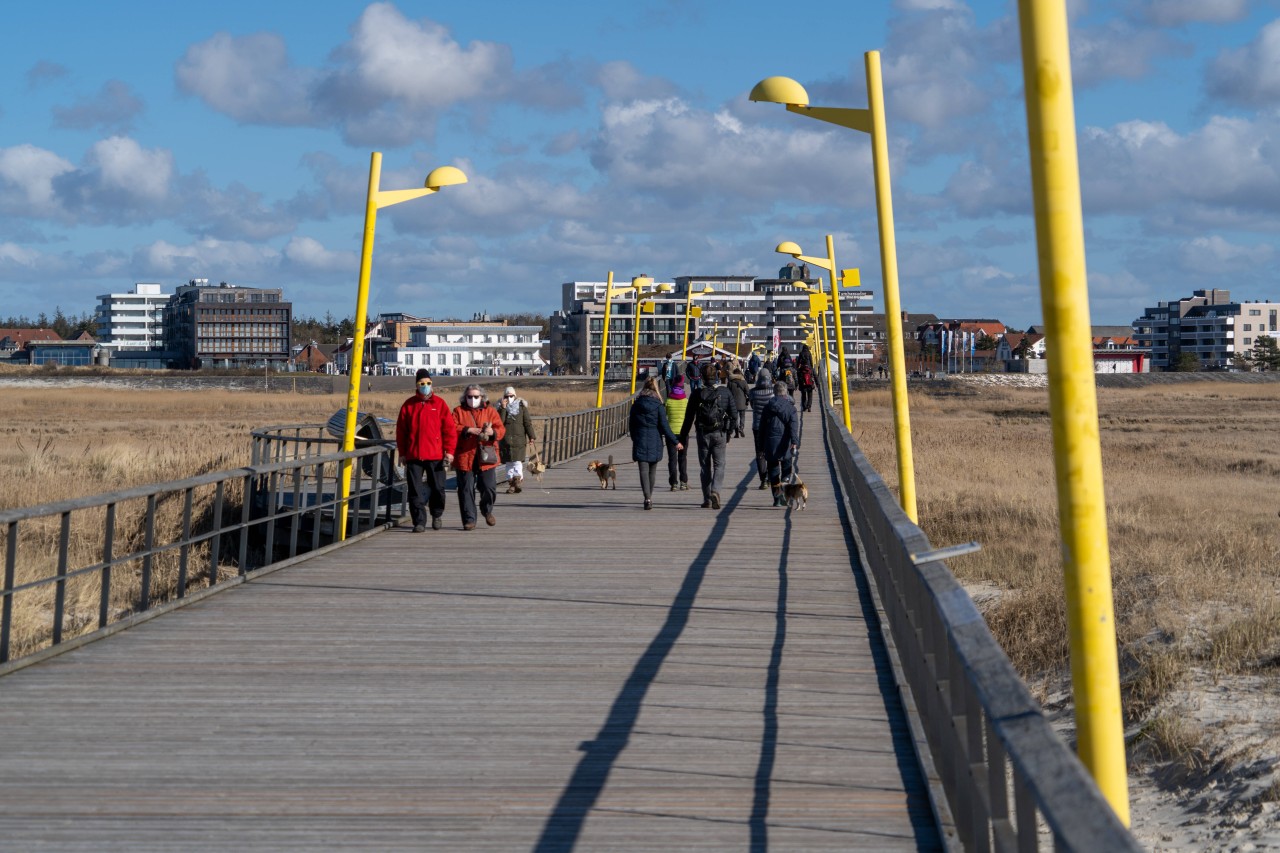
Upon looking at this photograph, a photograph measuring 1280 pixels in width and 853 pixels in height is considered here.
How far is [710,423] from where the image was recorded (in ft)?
61.8

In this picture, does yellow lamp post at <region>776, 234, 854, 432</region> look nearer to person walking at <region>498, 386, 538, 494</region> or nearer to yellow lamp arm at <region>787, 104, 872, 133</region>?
person walking at <region>498, 386, 538, 494</region>

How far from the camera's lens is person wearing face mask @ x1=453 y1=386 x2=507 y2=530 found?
53.4 feet

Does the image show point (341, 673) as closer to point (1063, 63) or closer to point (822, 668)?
point (822, 668)

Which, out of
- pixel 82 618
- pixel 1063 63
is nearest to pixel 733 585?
pixel 82 618

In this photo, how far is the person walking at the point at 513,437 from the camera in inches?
813

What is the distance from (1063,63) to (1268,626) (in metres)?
10.6

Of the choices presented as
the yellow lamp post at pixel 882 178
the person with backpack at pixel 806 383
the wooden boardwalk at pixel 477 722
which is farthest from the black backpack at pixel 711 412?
the person with backpack at pixel 806 383

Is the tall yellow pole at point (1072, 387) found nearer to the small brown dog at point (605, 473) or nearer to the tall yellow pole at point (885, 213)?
the tall yellow pole at point (885, 213)

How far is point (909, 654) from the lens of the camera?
8078 mm

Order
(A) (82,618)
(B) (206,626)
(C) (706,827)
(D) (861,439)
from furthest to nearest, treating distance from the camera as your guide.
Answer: (D) (861,439), (A) (82,618), (B) (206,626), (C) (706,827)

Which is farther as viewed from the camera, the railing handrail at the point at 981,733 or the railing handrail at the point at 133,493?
the railing handrail at the point at 133,493

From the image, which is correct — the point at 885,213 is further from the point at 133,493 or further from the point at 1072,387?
the point at 1072,387

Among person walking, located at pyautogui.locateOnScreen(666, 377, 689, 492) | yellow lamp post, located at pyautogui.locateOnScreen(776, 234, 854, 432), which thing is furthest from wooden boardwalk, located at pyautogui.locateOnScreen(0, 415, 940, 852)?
yellow lamp post, located at pyautogui.locateOnScreen(776, 234, 854, 432)

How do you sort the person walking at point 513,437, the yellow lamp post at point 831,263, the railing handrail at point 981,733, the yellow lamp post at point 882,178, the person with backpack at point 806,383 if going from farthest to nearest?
1. the person with backpack at point 806,383
2. the yellow lamp post at point 831,263
3. the person walking at point 513,437
4. the yellow lamp post at point 882,178
5. the railing handrail at point 981,733
